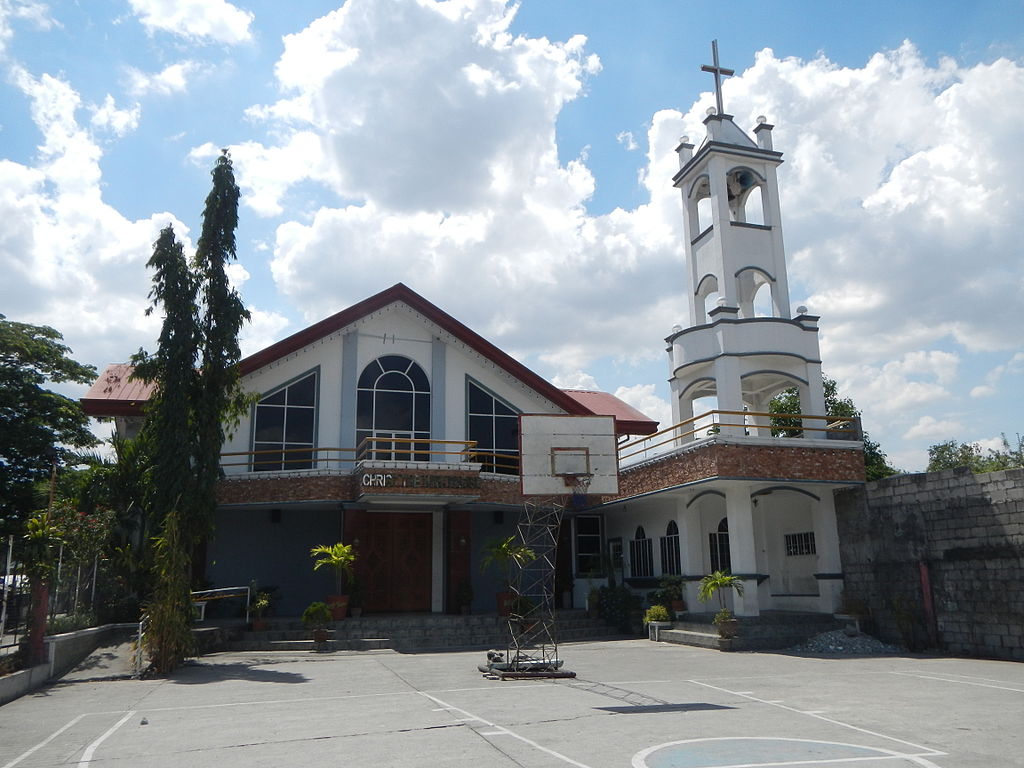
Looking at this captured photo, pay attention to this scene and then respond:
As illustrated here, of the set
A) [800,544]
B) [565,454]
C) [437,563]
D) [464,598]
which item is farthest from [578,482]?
[437,563]

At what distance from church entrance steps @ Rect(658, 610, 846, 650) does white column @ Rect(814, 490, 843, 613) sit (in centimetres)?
39

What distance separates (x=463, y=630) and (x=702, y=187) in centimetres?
1353

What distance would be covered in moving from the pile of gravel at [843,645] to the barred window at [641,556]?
5.82 m

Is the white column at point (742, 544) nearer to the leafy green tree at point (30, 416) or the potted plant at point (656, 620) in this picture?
the potted plant at point (656, 620)

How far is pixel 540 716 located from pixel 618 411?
1888 centimetres

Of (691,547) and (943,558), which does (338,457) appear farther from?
(943,558)

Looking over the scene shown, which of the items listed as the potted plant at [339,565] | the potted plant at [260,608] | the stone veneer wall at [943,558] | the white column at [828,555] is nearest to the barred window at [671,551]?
the white column at [828,555]

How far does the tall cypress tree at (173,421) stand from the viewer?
1448 centimetres

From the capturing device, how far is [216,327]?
55.4 ft

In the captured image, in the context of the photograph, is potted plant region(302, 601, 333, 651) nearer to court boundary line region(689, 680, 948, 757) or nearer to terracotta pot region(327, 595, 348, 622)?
terracotta pot region(327, 595, 348, 622)

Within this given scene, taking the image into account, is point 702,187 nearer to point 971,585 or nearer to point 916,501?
point 916,501

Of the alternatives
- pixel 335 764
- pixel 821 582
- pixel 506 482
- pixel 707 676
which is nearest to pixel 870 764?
pixel 335 764

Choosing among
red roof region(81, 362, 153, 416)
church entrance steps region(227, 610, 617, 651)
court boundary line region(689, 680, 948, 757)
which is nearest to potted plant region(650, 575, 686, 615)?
church entrance steps region(227, 610, 617, 651)

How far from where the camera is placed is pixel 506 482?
68.5 ft
